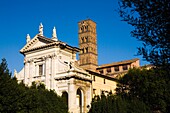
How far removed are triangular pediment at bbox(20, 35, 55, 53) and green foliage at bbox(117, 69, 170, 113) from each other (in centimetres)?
1344

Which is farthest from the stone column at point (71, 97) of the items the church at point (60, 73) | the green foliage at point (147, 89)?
the green foliage at point (147, 89)

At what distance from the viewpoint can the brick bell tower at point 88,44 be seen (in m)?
86.1

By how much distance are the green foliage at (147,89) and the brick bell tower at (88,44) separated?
118ft

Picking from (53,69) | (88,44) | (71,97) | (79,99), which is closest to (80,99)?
(79,99)

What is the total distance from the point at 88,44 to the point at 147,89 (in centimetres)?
4434

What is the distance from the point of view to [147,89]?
148 feet

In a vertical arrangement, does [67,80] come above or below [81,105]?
above

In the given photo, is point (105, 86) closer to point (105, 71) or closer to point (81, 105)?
point (81, 105)

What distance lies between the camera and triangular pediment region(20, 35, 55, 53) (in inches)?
1876

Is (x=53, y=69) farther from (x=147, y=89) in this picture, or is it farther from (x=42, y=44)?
(x=147, y=89)

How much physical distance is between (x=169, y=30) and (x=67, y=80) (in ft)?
107

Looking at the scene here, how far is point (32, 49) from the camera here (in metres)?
49.0

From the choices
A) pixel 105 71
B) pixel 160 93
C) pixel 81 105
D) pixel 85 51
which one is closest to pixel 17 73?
pixel 81 105

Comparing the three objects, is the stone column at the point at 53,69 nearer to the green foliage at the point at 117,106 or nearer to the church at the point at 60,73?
the church at the point at 60,73
